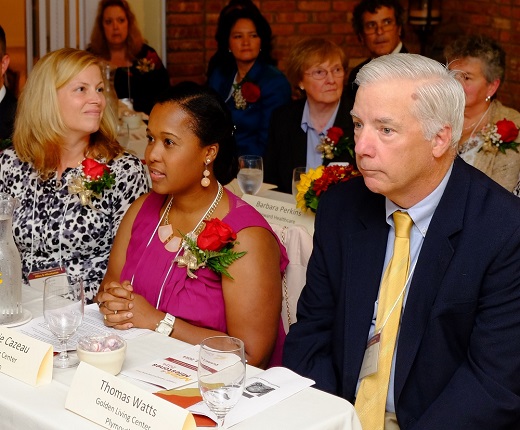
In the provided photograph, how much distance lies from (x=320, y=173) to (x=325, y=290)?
104cm

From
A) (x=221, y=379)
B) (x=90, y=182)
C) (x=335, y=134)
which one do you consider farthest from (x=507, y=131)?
(x=221, y=379)

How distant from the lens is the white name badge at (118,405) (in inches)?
65.5

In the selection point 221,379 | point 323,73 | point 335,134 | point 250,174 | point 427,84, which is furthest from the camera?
point 323,73

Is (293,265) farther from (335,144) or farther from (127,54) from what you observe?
(127,54)

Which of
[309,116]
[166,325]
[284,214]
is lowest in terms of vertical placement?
[166,325]

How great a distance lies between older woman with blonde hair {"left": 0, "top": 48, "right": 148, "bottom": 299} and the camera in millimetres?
3234

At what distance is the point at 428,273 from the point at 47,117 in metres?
1.75

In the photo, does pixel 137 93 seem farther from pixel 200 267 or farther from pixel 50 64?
pixel 200 267

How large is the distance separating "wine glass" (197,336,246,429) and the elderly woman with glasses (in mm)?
2856

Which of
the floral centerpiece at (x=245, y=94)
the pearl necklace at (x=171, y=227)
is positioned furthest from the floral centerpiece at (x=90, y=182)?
the floral centerpiece at (x=245, y=94)

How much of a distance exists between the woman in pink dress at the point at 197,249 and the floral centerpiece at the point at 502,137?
1608mm

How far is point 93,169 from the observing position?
10.5 feet

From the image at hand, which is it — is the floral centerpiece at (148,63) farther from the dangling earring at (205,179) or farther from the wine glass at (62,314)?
the wine glass at (62,314)

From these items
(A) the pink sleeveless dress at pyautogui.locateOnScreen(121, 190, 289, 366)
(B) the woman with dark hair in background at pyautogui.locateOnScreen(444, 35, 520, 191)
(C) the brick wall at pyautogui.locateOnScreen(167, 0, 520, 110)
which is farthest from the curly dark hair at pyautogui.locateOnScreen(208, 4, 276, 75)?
(A) the pink sleeveless dress at pyautogui.locateOnScreen(121, 190, 289, 366)
